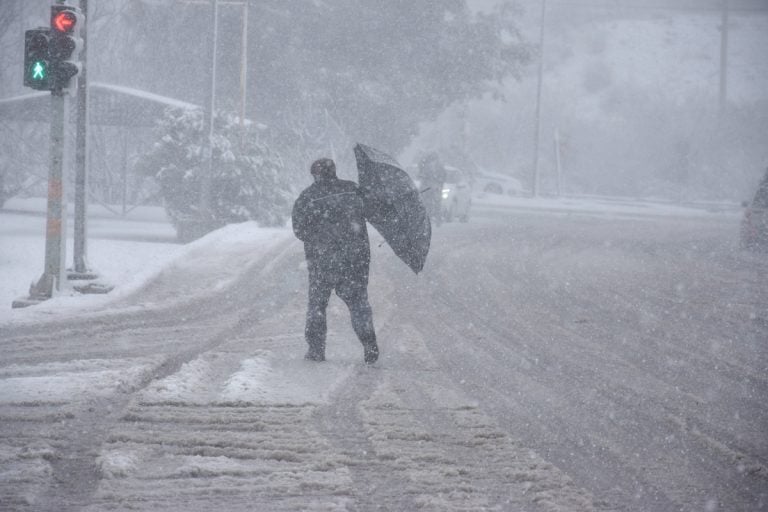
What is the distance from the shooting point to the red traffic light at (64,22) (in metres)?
11.1

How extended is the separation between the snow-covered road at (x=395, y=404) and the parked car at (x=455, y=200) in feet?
46.7

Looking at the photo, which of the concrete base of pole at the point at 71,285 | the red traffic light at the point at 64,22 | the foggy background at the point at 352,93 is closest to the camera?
the concrete base of pole at the point at 71,285

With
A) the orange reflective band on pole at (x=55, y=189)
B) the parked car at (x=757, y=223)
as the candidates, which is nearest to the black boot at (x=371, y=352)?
the orange reflective band on pole at (x=55, y=189)

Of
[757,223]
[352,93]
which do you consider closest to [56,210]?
[757,223]

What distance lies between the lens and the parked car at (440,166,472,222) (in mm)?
27844

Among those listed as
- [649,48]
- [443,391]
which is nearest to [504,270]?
[443,391]

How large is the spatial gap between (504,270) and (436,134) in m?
50.0

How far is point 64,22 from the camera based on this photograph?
11117 mm

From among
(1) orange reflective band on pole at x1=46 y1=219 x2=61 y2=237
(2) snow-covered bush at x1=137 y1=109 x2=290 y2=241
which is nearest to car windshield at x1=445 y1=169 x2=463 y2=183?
(2) snow-covered bush at x1=137 y1=109 x2=290 y2=241

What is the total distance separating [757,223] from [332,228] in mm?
16007

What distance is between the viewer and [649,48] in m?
80.2

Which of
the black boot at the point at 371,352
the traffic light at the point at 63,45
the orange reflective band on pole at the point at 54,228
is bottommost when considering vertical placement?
the black boot at the point at 371,352

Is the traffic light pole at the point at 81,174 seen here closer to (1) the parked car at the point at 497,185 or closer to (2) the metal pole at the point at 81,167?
(2) the metal pole at the point at 81,167

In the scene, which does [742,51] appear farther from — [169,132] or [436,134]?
[169,132]
